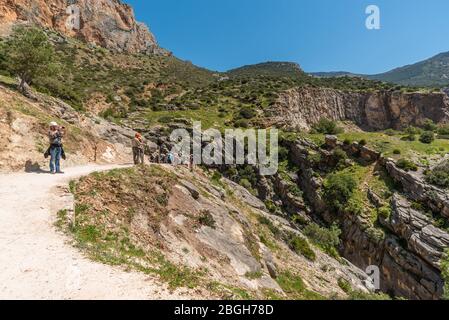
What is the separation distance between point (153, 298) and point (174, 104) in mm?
49194

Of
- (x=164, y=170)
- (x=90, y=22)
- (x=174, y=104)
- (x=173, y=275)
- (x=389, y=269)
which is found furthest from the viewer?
(x=90, y=22)

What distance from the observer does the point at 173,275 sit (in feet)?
22.1

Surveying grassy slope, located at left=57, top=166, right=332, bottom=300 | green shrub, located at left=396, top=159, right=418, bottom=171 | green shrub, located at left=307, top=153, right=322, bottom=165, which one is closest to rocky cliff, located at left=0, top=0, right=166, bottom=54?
green shrub, located at left=307, top=153, right=322, bottom=165

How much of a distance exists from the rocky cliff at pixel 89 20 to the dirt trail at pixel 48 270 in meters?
63.2

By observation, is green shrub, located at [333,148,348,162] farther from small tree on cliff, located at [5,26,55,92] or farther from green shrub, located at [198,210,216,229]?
small tree on cliff, located at [5,26,55,92]

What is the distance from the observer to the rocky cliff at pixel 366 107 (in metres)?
66.2

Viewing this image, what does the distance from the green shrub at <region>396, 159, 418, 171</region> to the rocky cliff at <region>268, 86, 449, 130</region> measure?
2503cm

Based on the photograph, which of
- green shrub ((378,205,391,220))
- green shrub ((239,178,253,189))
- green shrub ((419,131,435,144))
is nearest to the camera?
green shrub ((378,205,391,220))

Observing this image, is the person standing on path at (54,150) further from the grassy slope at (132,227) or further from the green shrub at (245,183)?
the green shrub at (245,183)

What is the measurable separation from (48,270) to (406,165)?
41.6 meters

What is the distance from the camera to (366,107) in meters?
73.1

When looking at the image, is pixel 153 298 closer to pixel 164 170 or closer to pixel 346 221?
pixel 164 170

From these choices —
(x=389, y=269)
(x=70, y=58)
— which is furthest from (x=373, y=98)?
(x=70, y=58)

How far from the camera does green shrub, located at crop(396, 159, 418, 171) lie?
1479 inches
